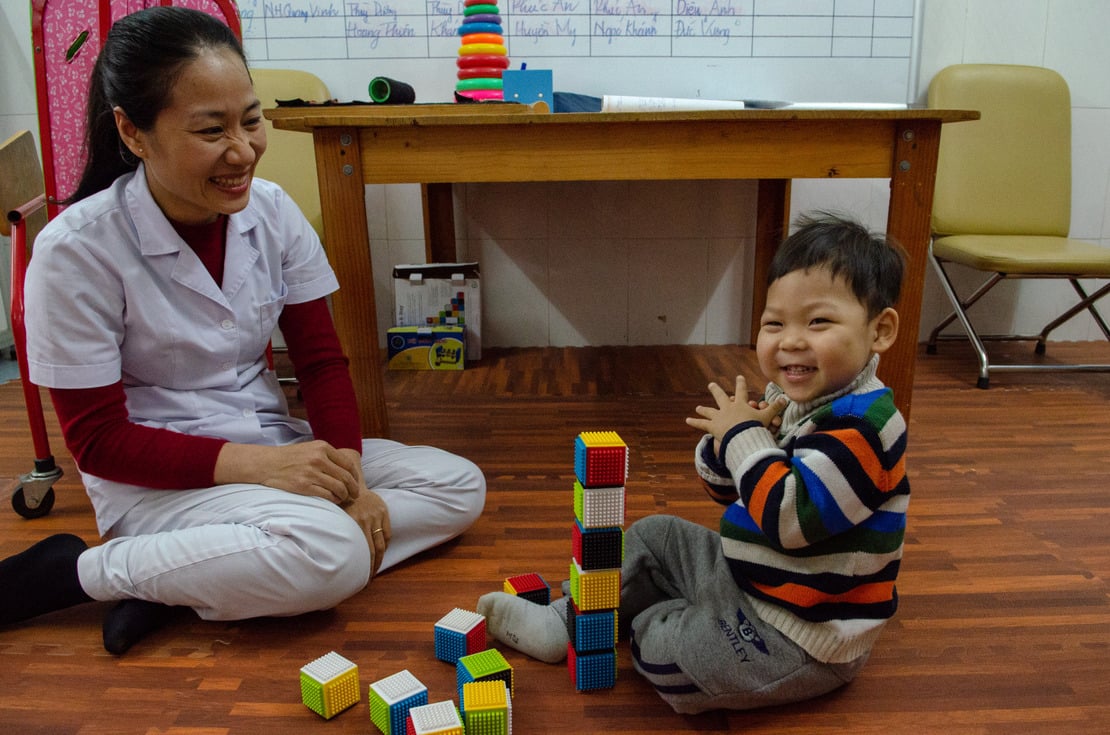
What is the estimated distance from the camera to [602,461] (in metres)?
0.93

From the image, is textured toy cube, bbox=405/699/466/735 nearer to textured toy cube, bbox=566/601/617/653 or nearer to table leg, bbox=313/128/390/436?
textured toy cube, bbox=566/601/617/653

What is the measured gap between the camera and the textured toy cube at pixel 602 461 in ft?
3.05

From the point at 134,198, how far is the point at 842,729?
3.85ft

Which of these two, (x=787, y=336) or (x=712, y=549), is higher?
(x=787, y=336)

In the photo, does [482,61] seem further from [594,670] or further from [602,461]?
[594,670]

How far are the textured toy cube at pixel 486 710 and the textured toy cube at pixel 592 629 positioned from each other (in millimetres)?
125

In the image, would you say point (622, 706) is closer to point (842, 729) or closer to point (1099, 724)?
point (842, 729)

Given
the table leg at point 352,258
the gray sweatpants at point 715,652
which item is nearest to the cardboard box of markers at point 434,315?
the table leg at point 352,258

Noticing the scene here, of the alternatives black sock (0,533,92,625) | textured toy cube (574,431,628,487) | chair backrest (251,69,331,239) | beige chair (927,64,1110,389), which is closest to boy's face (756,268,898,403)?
textured toy cube (574,431,628,487)

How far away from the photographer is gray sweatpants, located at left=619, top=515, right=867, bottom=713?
3.16ft

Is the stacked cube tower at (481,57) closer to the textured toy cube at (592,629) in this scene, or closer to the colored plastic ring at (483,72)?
the colored plastic ring at (483,72)

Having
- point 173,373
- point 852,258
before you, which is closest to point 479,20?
point 173,373

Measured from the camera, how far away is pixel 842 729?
0.98m

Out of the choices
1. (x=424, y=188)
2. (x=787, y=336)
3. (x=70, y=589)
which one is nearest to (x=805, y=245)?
(x=787, y=336)
